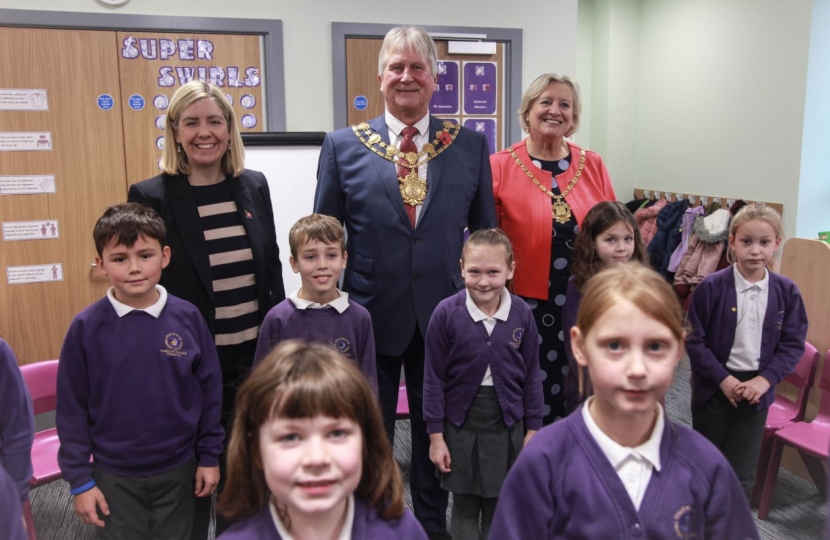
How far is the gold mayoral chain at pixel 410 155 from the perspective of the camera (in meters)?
2.12

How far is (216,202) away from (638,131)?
5.10m

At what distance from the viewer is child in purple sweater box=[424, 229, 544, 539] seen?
1.95 meters

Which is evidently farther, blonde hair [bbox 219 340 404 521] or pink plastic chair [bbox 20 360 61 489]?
pink plastic chair [bbox 20 360 61 489]

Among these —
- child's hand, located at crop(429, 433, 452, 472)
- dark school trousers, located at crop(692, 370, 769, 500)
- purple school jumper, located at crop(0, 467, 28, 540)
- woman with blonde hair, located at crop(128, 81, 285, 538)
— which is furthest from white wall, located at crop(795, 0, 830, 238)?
purple school jumper, located at crop(0, 467, 28, 540)

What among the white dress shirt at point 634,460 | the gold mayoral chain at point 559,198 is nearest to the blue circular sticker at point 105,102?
the gold mayoral chain at point 559,198

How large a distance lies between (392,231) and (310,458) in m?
1.20

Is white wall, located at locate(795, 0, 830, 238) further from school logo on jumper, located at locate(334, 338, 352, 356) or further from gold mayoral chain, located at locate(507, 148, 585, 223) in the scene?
school logo on jumper, located at locate(334, 338, 352, 356)

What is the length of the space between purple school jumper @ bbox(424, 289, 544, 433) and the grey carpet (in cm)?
89

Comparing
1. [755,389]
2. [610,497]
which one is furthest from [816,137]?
[610,497]

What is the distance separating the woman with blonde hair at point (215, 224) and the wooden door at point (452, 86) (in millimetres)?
1758

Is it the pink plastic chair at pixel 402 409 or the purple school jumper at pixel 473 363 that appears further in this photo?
the pink plastic chair at pixel 402 409

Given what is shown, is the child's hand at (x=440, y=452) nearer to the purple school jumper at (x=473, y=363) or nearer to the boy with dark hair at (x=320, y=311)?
the purple school jumper at (x=473, y=363)

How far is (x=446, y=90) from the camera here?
3.85 metres

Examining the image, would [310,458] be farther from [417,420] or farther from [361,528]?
[417,420]
